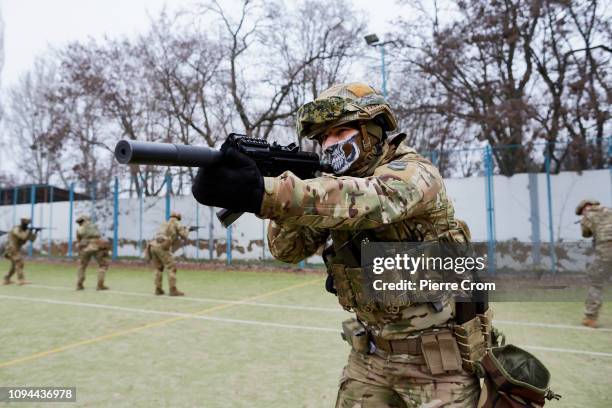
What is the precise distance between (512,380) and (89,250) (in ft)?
35.0

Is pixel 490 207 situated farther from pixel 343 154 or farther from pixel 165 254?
pixel 343 154

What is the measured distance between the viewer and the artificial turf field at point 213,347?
385 cm

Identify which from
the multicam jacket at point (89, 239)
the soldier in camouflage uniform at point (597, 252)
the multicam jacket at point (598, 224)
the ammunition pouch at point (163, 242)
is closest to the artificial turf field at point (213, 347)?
the soldier in camouflage uniform at point (597, 252)

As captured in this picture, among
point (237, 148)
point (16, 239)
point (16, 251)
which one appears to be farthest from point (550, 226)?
point (16, 239)

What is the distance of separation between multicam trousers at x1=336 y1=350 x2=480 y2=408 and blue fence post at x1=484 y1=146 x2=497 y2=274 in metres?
9.61

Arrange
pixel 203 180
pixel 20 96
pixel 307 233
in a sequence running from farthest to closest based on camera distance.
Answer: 1. pixel 20 96
2. pixel 307 233
3. pixel 203 180

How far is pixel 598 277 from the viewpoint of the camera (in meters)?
6.36

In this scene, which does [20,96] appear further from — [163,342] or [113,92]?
[163,342]

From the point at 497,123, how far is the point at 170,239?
8.94 m

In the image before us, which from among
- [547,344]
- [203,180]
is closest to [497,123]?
[547,344]

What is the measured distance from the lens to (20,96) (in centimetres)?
2548

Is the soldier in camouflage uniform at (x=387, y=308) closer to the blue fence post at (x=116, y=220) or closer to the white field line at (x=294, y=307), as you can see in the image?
the white field line at (x=294, y=307)

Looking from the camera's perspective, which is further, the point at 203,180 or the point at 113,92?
the point at 113,92

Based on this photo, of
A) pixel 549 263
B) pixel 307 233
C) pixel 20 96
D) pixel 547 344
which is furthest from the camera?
pixel 20 96
